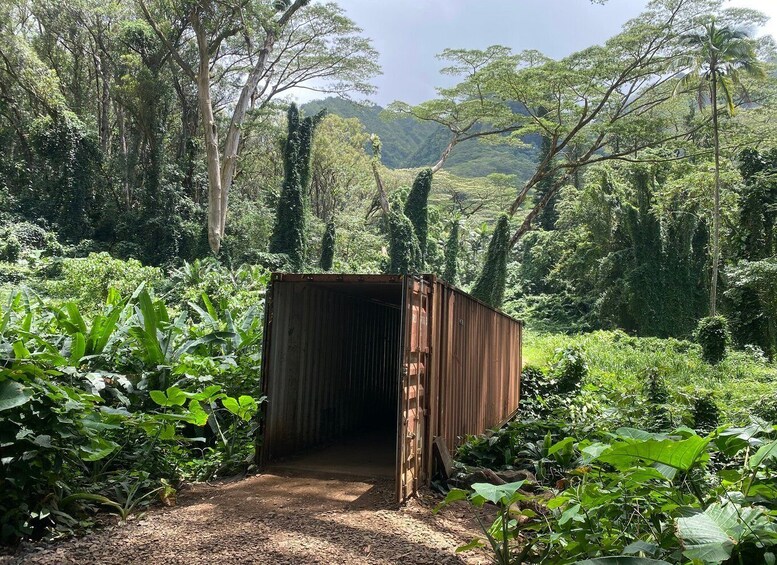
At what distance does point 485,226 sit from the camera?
33.8 m

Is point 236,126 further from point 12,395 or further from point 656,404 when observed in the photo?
point 12,395

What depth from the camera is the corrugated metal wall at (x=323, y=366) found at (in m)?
5.62

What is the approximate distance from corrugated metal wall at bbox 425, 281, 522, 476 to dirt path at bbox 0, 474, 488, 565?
954mm

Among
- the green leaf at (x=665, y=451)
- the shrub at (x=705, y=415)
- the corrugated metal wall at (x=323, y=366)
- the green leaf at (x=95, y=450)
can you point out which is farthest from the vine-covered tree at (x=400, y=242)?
the green leaf at (x=665, y=451)

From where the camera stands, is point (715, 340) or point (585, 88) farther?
point (585, 88)

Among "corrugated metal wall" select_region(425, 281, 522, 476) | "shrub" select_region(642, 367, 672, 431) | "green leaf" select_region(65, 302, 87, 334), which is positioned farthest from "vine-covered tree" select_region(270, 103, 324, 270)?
"green leaf" select_region(65, 302, 87, 334)

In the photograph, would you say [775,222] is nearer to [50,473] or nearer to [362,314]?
[362,314]

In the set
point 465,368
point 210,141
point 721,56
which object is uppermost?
point 721,56

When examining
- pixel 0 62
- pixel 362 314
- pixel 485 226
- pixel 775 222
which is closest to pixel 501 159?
pixel 485 226

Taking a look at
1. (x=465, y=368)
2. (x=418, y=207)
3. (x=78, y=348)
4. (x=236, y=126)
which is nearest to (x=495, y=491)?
(x=465, y=368)

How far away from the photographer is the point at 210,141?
1948 centimetres

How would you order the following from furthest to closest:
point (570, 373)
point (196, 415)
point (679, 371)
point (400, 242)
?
point (400, 242) < point (679, 371) < point (570, 373) < point (196, 415)

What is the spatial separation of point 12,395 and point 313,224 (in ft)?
84.3

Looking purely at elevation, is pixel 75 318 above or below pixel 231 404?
above
